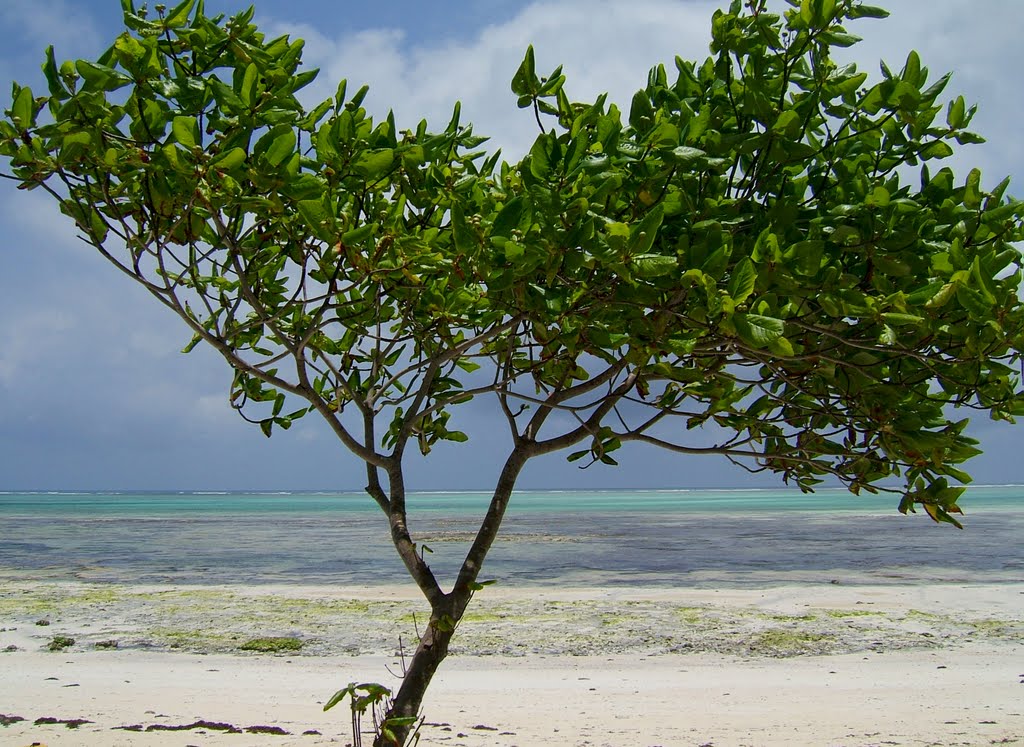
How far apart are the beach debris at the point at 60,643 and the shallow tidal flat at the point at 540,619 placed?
0.26 feet

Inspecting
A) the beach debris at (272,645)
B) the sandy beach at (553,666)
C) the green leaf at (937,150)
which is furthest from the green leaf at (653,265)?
the beach debris at (272,645)

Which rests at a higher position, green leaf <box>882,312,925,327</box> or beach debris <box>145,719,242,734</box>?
green leaf <box>882,312,925,327</box>

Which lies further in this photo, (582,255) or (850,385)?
(850,385)

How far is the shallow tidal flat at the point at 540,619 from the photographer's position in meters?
11.2

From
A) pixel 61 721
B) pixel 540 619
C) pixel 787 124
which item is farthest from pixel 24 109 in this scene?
pixel 540 619

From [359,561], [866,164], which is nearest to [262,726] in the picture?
[866,164]

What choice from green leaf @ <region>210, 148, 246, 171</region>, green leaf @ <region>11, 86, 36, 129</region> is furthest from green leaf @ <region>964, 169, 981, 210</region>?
green leaf @ <region>11, 86, 36, 129</region>

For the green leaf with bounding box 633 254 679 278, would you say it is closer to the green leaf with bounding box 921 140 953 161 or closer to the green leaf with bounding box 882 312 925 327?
the green leaf with bounding box 882 312 925 327

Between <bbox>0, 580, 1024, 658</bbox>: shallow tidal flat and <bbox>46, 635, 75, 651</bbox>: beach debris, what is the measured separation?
81mm

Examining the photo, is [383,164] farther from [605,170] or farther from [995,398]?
[995,398]

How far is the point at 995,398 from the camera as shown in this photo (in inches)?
128

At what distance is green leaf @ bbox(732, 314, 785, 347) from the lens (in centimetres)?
238

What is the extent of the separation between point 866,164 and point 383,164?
162 cm

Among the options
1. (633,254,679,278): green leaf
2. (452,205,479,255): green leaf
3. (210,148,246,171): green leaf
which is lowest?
(633,254,679,278): green leaf
